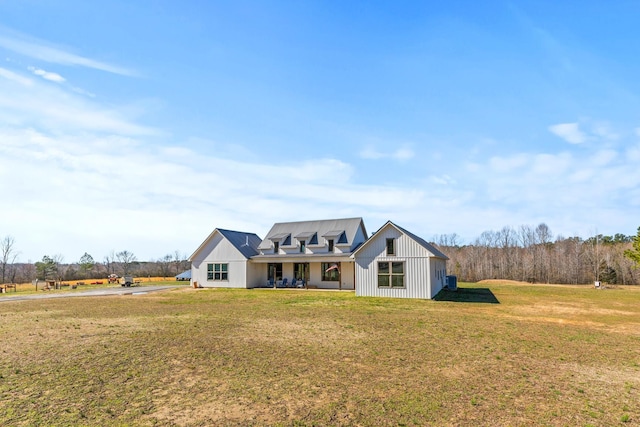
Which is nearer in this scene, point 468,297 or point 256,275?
point 468,297

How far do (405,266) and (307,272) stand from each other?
422 inches

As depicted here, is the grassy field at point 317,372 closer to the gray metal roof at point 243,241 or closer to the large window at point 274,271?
the large window at point 274,271

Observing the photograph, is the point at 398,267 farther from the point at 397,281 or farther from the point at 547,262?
the point at 547,262

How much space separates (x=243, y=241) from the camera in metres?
36.5

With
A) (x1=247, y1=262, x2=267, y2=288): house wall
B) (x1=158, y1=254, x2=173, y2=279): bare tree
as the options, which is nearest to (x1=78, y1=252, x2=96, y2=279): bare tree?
(x1=158, y1=254, x2=173, y2=279): bare tree

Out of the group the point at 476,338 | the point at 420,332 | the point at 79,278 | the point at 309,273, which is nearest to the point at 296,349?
the point at 420,332

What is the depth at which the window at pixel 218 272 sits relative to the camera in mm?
33969

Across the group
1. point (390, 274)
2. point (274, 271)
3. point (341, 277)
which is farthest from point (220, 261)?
point (390, 274)

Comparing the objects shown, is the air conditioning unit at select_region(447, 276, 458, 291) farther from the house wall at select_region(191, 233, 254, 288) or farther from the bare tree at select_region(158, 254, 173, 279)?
the bare tree at select_region(158, 254, 173, 279)

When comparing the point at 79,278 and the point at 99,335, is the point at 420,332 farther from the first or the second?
the point at 79,278

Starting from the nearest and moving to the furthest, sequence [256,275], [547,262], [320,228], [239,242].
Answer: [256,275] < [320,228] < [239,242] < [547,262]

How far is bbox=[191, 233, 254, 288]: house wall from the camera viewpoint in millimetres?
33250

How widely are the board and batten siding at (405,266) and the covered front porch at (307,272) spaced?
3.72 m

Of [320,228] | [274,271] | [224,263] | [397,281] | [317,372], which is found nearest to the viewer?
[317,372]
